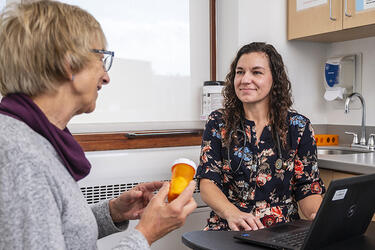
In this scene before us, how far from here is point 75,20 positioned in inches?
34.1

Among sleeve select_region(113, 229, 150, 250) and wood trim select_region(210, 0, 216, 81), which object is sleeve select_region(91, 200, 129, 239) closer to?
sleeve select_region(113, 229, 150, 250)

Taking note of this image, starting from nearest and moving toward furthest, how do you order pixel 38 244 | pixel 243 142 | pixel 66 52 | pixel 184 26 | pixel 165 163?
pixel 38 244 < pixel 66 52 < pixel 243 142 < pixel 165 163 < pixel 184 26

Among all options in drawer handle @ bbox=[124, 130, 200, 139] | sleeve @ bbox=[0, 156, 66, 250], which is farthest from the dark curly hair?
sleeve @ bbox=[0, 156, 66, 250]

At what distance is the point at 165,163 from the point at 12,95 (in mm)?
1518

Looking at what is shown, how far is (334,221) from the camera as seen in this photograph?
3.09ft

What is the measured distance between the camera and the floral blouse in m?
1.78

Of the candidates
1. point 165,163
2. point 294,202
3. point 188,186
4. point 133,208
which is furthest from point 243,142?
point 188,186

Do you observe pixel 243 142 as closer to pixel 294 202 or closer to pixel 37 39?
pixel 294 202

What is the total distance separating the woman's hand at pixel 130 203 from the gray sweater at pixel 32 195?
335 millimetres

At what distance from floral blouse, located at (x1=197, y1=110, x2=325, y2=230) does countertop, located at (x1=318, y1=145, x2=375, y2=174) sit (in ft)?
0.70

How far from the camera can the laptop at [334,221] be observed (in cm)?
89

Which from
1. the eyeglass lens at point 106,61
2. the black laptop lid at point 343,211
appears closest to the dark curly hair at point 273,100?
the black laptop lid at point 343,211

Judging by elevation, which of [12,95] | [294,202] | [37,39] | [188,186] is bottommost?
[294,202]

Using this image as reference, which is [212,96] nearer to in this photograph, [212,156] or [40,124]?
[212,156]
